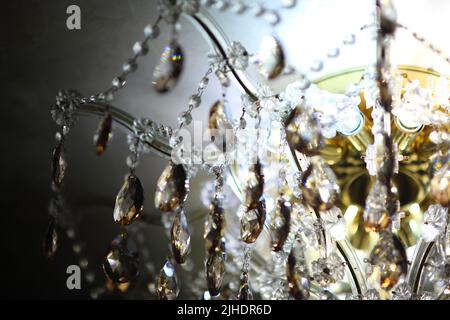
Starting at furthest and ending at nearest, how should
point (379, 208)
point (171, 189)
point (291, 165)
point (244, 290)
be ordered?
1. point (291, 165)
2. point (244, 290)
3. point (171, 189)
4. point (379, 208)

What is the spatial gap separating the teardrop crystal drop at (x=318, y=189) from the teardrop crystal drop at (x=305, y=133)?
0.8 inches

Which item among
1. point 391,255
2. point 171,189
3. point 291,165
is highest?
point 291,165

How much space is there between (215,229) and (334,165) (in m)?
0.34

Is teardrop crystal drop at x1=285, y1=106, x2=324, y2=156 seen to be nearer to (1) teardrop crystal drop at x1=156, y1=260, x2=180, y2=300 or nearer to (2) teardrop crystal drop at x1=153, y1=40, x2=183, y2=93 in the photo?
(2) teardrop crystal drop at x1=153, y1=40, x2=183, y2=93

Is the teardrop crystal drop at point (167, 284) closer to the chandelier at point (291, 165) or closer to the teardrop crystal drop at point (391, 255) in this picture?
the chandelier at point (291, 165)

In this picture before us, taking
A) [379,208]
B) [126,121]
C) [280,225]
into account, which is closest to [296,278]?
[280,225]

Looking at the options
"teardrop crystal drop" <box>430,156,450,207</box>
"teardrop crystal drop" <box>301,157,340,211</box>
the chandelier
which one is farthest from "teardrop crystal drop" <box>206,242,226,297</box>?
"teardrop crystal drop" <box>430,156,450,207</box>

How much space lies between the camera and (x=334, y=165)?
3.42 ft

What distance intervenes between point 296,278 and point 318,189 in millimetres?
124

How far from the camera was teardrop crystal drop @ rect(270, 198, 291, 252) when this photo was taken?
753 mm

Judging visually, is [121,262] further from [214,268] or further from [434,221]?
[434,221]

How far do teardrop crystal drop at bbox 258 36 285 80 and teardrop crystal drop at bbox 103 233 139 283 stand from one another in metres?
0.28

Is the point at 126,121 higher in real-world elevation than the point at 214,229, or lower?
higher

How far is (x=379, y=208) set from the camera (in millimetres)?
640
